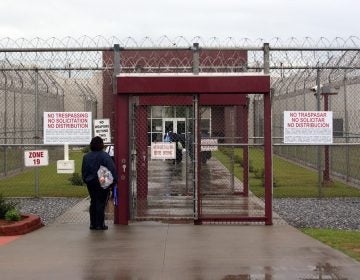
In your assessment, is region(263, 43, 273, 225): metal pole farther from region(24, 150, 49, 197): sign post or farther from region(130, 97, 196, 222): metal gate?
region(24, 150, 49, 197): sign post

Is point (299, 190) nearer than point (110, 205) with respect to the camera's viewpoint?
No

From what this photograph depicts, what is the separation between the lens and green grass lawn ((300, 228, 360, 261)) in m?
8.68

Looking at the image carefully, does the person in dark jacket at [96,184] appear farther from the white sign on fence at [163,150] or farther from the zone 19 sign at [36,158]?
the zone 19 sign at [36,158]

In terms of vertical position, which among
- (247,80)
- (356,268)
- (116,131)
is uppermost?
(247,80)

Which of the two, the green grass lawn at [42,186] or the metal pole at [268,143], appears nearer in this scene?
the metal pole at [268,143]

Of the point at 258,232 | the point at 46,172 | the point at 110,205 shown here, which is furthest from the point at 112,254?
the point at 46,172

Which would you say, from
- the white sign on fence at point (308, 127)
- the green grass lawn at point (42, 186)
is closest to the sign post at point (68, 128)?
the green grass lawn at point (42, 186)

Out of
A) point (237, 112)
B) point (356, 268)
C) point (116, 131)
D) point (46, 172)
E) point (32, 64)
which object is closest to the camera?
point (356, 268)

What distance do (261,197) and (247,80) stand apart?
568 centimetres

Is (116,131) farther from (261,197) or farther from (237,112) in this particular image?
(237,112)

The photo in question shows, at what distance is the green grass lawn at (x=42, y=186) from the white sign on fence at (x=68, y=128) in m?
3.91

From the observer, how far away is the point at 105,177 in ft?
34.4

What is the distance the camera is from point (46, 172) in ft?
77.2

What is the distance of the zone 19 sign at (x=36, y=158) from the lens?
12.3 metres
